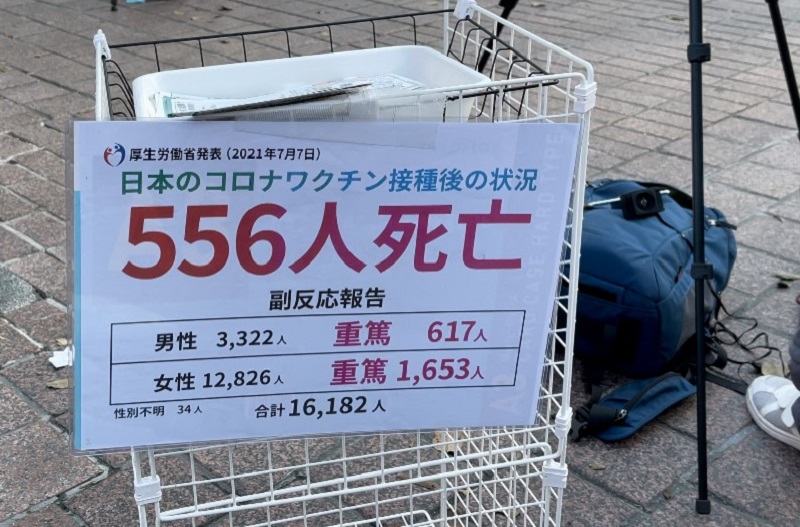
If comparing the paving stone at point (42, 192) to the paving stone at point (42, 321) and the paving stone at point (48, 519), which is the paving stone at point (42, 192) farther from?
A: the paving stone at point (48, 519)

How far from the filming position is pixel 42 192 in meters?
3.78

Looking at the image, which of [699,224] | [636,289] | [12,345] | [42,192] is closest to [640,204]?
[636,289]

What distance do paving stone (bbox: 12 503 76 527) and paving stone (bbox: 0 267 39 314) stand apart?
1.03 m

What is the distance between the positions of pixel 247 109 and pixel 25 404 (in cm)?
161

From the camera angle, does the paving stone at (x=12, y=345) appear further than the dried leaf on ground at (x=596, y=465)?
Yes

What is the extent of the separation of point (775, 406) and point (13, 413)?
2.17 m

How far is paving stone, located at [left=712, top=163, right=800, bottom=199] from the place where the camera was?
404cm

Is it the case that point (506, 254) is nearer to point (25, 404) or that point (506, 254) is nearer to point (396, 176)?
point (396, 176)

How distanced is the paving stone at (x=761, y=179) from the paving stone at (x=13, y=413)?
3.05 m

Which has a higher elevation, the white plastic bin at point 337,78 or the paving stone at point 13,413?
the white plastic bin at point 337,78

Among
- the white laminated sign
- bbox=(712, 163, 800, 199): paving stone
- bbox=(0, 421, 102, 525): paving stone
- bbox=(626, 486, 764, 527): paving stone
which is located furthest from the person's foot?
bbox=(0, 421, 102, 525): paving stone

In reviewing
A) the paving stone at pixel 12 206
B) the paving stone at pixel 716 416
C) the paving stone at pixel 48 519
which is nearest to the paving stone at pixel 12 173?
the paving stone at pixel 12 206

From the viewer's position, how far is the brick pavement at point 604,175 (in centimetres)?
233

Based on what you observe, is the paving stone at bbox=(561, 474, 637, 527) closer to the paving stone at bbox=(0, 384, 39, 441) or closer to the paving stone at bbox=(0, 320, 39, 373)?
the paving stone at bbox=(0, 384, 39, 441)
